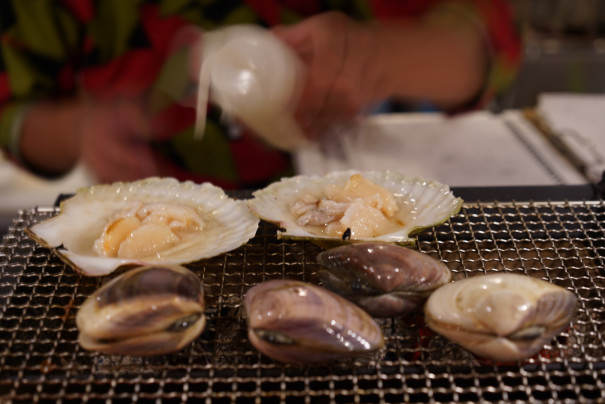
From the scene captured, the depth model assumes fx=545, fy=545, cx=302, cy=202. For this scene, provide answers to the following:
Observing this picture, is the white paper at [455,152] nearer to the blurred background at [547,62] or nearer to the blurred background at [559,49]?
the blurred background at [547,62]

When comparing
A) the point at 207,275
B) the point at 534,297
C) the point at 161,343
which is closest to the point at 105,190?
the point at 207,275

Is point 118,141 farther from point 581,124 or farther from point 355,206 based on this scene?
point 581,124

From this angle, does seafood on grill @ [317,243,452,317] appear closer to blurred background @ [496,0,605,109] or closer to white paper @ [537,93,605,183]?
white paper @ [537,93,605,183]

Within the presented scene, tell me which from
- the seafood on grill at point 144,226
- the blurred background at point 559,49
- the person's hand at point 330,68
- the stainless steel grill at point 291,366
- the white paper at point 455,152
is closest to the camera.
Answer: the stainless steel grill at point 291,366

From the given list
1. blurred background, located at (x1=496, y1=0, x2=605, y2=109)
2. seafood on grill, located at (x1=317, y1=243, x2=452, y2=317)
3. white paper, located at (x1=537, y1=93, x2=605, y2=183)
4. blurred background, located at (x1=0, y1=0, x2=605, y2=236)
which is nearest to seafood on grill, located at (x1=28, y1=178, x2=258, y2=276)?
seafood on grill, located at (x1=317, y1=243, x2=452, y2=317)

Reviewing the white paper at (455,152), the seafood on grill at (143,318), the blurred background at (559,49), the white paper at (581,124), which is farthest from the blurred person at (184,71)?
the seafood on grill at (143,318)

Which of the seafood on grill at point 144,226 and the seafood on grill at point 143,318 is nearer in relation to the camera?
the seafood on grill at point 143,318

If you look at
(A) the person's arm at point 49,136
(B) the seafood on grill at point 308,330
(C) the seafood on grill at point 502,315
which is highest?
(C) the seafood on grill at point 502,315
